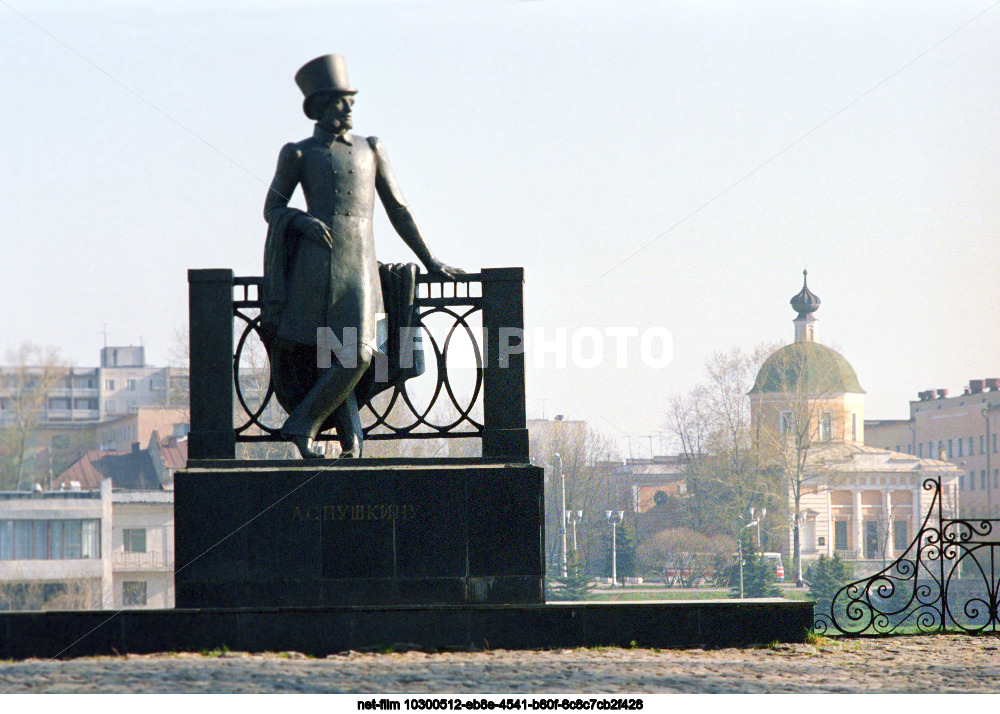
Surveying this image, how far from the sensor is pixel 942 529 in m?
10.1

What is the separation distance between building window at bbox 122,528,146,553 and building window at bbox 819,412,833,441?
112ft

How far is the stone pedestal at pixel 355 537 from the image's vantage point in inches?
338

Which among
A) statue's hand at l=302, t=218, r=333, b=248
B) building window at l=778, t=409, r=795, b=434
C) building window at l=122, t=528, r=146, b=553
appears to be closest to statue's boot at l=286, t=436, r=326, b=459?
statue's hand at l=302, t=218, r=333, b=248

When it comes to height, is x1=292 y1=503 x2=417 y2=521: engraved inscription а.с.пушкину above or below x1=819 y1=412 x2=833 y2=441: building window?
below

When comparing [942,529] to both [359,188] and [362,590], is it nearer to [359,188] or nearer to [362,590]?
[362,590]

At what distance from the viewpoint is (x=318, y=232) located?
29.4 ft

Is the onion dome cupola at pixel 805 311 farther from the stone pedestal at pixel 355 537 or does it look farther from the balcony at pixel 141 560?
the stone pedestal at pixel 355 537

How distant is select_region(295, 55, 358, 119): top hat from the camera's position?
30.0ft

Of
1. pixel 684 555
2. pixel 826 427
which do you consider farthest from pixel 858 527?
pixel 684 555

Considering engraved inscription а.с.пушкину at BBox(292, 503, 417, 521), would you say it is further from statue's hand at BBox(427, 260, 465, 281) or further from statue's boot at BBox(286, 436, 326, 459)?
statue's hand at BBox(427, 260, 465, 281)

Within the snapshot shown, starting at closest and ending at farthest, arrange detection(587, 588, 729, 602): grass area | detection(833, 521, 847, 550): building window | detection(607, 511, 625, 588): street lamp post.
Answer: detection(587, 588, 729, 602): grass area
detection(607, 511, 625, 588): street lamp post
detection(833, 521, 847, 550): building window

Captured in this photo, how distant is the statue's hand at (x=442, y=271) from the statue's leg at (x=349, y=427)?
1.08 meters

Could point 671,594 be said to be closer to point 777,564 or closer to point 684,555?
point 684,555

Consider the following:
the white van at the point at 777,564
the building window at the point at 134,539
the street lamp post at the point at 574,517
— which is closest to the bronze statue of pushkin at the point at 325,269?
the building window at the point at 134,539
